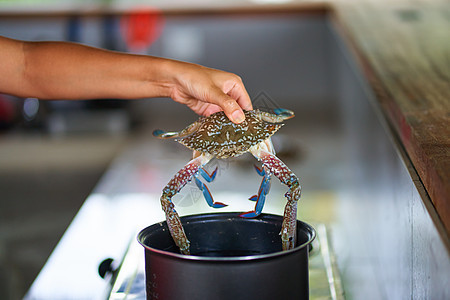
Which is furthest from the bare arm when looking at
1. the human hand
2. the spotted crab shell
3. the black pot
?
the black pot

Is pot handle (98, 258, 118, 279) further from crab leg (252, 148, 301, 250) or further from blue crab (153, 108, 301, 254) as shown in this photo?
crab leg (252, 148, 301, 250)

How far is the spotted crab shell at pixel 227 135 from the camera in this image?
875 mm

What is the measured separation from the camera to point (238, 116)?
91cm

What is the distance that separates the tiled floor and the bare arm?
1178 mm

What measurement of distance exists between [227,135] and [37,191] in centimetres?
295

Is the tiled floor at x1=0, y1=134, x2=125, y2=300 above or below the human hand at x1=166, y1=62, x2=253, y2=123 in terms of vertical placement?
below

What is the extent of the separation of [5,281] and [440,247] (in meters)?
1.90

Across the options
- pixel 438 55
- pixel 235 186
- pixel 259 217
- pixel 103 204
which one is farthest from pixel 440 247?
pixel 235 186

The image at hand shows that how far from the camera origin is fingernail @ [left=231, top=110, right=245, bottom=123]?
91 centimetres

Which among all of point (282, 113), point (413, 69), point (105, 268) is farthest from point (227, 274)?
point (413, 69)

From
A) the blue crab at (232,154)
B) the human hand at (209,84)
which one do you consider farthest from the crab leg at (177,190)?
the human hand at (209,84)

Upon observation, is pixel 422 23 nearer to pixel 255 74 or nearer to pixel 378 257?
pixel 378 257

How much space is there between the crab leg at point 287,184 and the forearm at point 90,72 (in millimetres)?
292

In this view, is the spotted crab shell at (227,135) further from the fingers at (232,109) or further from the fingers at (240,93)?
the fingers at (240,93)
